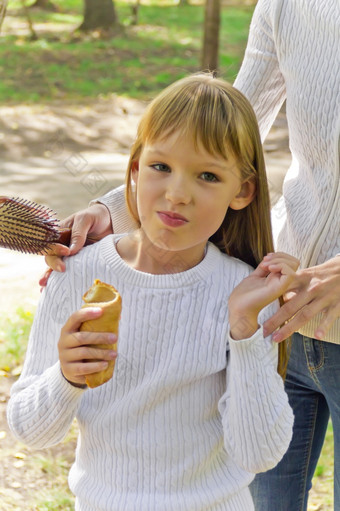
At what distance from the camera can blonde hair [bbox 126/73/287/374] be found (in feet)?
4.93

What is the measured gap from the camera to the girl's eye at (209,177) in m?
1.51

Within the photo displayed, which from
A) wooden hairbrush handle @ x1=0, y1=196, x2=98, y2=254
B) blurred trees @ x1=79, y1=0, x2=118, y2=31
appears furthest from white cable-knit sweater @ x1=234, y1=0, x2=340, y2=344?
blurred trees @ x1=79, y1=0, x2=118, y2=31

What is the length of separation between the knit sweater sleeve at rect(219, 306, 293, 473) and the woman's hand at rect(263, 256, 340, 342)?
0.18ft

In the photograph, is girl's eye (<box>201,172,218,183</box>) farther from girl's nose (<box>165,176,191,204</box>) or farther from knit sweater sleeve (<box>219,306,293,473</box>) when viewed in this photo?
knit sweater sleeve (<box>219,306,293,473</box>)

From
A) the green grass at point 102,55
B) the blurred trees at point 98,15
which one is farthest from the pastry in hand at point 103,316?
the blurred trees at point 98,15

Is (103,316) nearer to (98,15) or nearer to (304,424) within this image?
(304,424)

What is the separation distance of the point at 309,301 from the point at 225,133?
398 mm

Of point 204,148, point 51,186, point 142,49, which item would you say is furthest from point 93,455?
point 142,49

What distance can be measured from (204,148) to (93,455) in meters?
0.68

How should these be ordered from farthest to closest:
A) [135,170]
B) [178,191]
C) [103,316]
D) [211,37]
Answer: [211,37] → [135,170] → [178,191] → [103,316]

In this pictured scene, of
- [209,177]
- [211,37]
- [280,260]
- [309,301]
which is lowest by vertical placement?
[211,37]

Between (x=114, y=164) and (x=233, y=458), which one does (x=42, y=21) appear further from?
(x=233, y=458)

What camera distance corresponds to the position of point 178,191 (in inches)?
56.9

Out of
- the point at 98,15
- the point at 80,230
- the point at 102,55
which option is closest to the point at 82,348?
the point at 80,230
